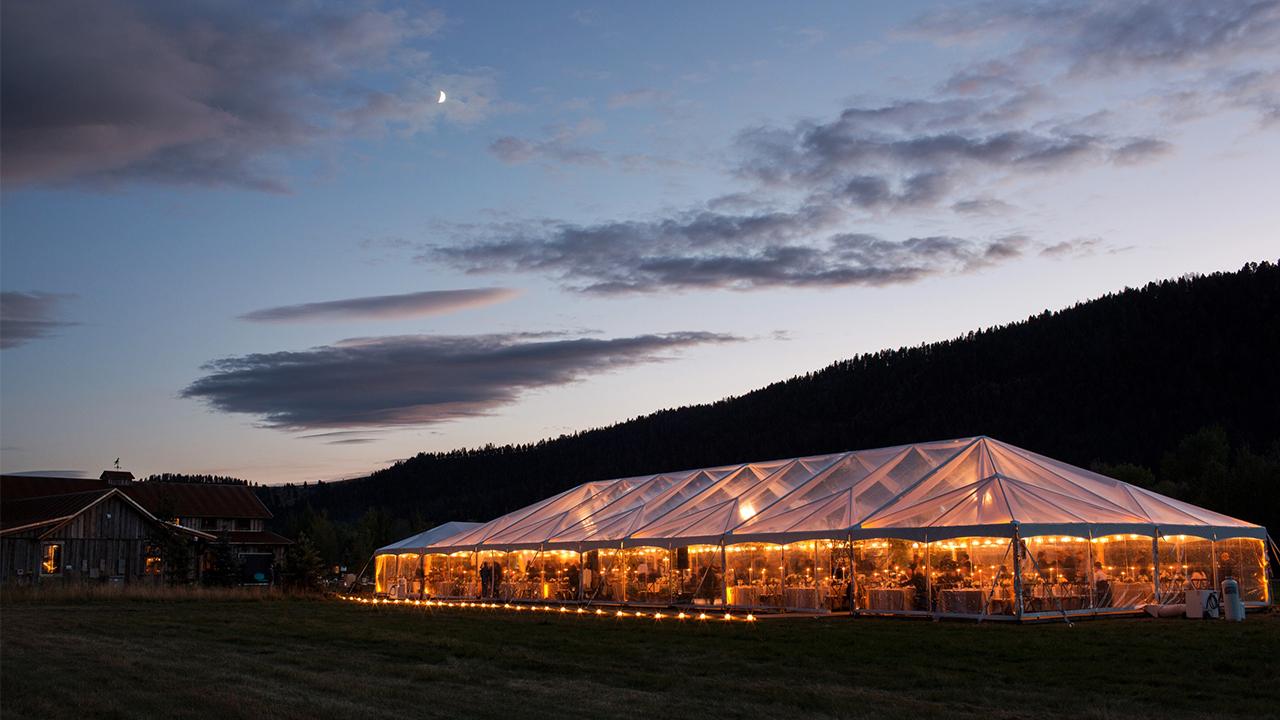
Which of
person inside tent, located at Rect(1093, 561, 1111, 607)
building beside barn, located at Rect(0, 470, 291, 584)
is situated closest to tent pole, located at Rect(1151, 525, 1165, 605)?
person inside tent, located at Rect(1093, 561, 1111, 607)

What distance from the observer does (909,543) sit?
76.9 feet

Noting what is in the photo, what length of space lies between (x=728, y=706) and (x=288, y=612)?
716 inches

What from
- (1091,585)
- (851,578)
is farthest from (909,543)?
(1091,585)

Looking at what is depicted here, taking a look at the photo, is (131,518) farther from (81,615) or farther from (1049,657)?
(1049,657)

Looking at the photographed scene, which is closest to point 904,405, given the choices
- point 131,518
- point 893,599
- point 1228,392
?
point 1228,392

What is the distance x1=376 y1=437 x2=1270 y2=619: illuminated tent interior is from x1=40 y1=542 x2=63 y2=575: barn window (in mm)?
16942

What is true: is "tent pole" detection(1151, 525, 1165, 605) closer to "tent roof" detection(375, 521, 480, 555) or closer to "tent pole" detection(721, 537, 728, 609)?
"tent pole" detection(721, 537, 728, 609)

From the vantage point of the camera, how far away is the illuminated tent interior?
21.9 metres

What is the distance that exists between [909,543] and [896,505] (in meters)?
0.97

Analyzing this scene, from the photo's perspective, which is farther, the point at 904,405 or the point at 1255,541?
the point at 904,405

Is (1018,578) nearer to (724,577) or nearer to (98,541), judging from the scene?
(724,577)

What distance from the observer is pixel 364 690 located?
438 inches

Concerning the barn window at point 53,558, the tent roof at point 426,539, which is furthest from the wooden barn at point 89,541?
the tent roof at point 426,539

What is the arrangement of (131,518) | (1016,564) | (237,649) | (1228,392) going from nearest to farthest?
1. (237,649)
2. (1016,564)
3. (131,518)
4. (1228,392)
